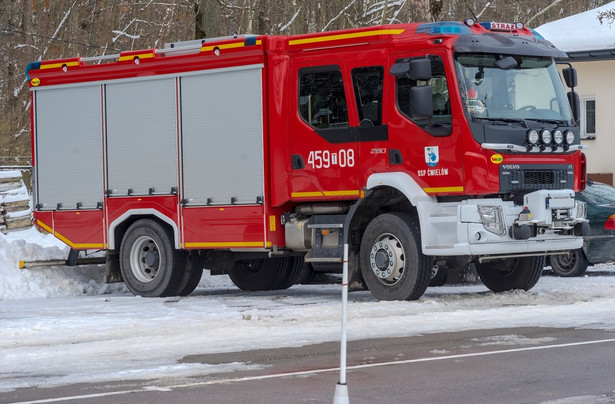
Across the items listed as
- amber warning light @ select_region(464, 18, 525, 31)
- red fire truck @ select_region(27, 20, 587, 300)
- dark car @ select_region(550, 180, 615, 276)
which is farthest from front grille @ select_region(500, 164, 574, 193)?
dark car @ select_region(550, 180, 615, 276)

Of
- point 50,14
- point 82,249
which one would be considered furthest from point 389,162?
point 50,14

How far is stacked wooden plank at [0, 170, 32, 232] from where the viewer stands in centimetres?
2453

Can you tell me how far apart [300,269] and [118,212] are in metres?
2.89

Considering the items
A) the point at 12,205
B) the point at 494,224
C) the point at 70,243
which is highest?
the point at 12,205

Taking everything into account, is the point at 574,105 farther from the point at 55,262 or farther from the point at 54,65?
the point at 55,262

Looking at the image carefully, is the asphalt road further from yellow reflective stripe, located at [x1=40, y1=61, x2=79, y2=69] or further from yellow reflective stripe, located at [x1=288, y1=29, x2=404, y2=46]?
yellow reflective stripe, located at [x1=40, y1=61, x2=79, y2=69]

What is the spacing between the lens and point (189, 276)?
18.4 m

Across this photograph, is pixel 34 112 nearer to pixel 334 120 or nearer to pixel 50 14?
pixel 334 120

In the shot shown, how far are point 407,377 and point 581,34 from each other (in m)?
26.1

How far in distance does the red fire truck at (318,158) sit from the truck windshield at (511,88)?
0.9 inches

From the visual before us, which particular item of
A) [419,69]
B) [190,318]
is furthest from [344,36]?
[190,318]

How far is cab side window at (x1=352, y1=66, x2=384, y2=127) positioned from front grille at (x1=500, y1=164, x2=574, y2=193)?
175 cm

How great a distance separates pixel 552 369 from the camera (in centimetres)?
1001

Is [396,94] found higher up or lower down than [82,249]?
higher up
